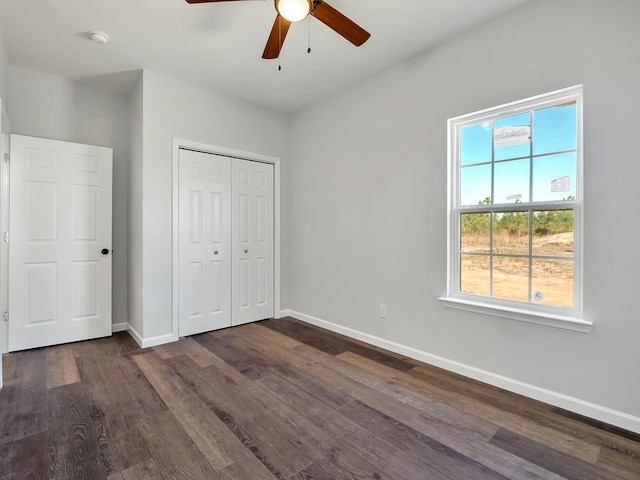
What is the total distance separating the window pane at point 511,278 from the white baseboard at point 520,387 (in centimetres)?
60

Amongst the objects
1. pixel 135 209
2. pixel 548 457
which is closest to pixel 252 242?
pixel 135 209

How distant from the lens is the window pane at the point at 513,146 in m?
2.29

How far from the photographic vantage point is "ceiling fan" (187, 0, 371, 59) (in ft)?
5.67

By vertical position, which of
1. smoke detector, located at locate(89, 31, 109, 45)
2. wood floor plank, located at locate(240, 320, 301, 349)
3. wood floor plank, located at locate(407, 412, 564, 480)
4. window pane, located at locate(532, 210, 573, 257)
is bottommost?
wood floor plank, located at locate(407, 412, 564, 480)

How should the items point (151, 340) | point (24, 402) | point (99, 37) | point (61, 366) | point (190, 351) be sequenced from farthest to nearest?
point (151, 340)
point (190, 351)
point (61, 366)
point (99, 37)
point (24, 402)

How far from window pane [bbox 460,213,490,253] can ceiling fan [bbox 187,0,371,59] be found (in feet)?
5.11

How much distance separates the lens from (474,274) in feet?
8.43

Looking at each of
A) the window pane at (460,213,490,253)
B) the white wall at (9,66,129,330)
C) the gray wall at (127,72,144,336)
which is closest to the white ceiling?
the white wall at (9,66,129,330)

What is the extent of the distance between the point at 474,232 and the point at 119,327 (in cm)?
382

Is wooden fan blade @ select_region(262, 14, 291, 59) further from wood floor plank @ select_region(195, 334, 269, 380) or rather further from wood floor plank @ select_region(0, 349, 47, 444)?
wood floor plank @ select_region(0, 349, 47, 444)

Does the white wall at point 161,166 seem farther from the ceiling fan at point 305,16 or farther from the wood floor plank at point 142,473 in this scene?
the wood floor plank at point 142,473

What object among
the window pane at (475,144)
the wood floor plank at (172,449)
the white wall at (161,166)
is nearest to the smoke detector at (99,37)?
the white wall at (161,166)

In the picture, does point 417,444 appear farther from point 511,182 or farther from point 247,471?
point 511,182

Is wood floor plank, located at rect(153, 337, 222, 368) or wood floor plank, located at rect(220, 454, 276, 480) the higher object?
wood floor plank, located at rect(153, 337, 222, 368)
